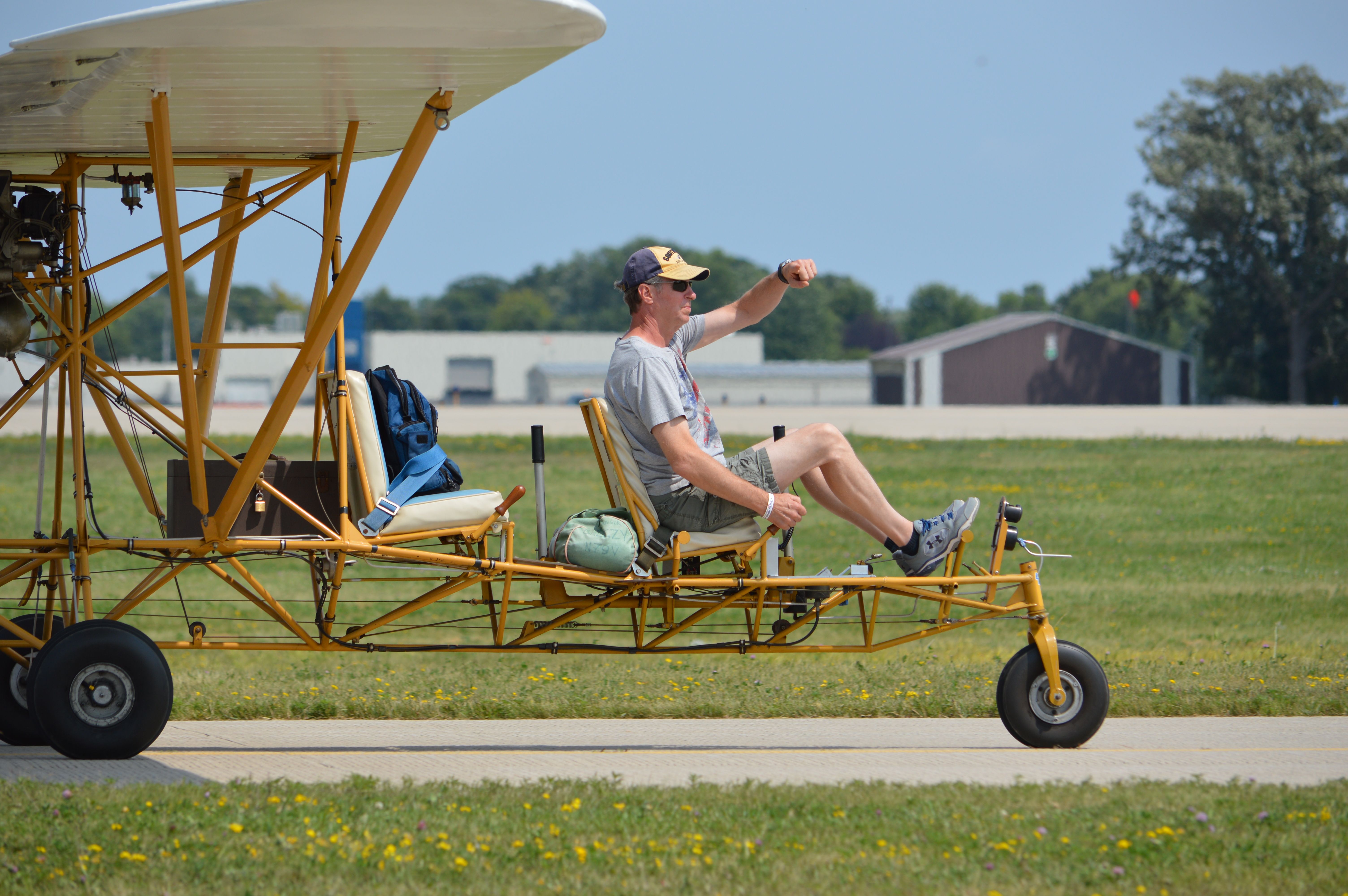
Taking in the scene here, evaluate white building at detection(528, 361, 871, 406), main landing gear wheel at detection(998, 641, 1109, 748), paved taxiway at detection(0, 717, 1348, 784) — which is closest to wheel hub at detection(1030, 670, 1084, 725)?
main landing gear wheel at detection(998, 641, 1109, 748)

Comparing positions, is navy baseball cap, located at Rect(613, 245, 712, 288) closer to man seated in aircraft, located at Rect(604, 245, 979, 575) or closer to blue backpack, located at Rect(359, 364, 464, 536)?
man seated in aircraft, located at Rect(604, 245, 979, 575)

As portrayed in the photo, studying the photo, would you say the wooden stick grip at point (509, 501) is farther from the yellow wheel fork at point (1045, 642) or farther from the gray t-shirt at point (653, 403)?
the yellow wheel fork at point (1045, 642)

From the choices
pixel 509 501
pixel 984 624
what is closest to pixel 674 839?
pixel 509 501

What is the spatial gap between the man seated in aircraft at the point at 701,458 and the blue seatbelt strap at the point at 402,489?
2.73 feet

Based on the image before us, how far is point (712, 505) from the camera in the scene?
600 centimetres

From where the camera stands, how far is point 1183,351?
385 feet

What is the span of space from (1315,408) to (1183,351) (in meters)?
67.2

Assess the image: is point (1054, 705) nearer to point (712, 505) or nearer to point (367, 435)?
point (712, 505)

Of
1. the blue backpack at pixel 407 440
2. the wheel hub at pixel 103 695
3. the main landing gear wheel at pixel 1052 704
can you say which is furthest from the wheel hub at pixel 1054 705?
the wheel hub at pixel 103 695

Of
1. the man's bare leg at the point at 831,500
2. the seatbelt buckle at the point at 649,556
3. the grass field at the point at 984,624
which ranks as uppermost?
the man's bare leg at the point at 831,500

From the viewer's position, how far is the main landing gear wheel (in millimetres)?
6117

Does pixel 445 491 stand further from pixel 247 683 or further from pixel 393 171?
pixel 247 683

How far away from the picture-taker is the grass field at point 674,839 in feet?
13.6

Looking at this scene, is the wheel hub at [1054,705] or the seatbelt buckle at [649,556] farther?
the wheel hub at [1054,705]
